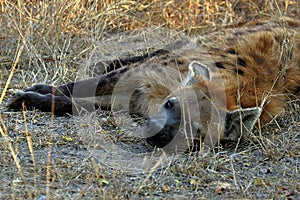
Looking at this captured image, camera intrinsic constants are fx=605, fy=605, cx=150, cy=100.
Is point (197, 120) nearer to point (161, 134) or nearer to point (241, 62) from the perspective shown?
point (161, 134)

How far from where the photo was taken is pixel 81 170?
2832 mm

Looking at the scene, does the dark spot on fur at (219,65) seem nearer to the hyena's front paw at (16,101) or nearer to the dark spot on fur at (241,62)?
the dark spot on fur at (241,62)

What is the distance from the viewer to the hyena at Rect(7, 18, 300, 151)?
10.7ft

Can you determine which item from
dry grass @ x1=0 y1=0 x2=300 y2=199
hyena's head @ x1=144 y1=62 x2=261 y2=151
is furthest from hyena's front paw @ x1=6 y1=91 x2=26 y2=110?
hyena's head @ x1=144 y1=62 x2=261 y2=151

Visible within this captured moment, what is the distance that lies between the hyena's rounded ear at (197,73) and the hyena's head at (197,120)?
5 centimetres

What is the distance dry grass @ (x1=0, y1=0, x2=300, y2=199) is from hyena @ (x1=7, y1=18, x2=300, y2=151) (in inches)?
5.0

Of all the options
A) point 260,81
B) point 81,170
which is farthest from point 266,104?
point 81,170

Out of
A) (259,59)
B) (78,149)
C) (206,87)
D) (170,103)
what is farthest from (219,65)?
(78,149)

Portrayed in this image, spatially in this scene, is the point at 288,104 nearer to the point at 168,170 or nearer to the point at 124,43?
the point at 168,170

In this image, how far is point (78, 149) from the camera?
124 inches

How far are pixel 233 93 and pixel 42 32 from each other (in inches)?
67.2

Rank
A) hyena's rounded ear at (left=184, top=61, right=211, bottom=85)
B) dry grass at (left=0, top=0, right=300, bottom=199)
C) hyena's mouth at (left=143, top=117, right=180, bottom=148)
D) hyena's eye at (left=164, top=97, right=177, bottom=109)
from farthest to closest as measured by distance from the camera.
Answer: hyena's rounded ear at (left=184, top=61, right=211, bottom=85), hyena's eye at (left=164, top=97, right=177, bottom=109), hyena's mouth at (left=143, top=117, right=180, bottom=148), dry grass at (left=0, top=0, right=300, bottom=199)

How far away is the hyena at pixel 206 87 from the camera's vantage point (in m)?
3.27

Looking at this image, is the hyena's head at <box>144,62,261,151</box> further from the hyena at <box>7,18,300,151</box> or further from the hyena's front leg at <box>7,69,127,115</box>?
the hyena's front leg at <box>7,69,127,115</box>
